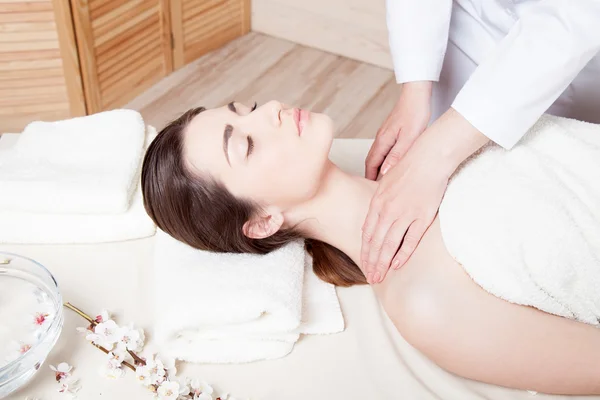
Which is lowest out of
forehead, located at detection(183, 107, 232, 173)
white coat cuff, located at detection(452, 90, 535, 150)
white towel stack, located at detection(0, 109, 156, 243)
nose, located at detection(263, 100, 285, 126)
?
white towel stack, located at detection(0, 109, 156, 243)

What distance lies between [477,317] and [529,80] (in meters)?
0.45

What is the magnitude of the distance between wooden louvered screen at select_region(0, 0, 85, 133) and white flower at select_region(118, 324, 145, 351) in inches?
62.6

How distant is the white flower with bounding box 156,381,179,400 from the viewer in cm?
114

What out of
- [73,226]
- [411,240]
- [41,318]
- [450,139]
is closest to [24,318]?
[41,318]

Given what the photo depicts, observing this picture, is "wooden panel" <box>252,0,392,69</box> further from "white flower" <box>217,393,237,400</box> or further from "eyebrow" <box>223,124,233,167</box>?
"white flower" <box>217,393,237,400</box>

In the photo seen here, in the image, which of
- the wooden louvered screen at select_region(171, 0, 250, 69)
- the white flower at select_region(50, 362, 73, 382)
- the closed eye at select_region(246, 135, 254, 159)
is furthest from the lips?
the wooden louvered screen at select_region(171, 0, 250, 69)

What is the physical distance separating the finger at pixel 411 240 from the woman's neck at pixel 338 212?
146mm

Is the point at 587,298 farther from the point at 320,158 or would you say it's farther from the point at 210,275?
the point at 210,275

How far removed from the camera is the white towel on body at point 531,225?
1175 millimetres

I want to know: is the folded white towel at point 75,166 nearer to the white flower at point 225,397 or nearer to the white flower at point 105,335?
the white flower at point 105,335

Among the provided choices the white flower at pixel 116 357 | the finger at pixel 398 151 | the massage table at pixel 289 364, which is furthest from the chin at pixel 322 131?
the white flower at pixel 116 357

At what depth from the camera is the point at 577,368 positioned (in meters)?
1.13

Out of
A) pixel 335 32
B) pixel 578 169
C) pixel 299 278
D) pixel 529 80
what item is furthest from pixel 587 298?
pixel 335 32

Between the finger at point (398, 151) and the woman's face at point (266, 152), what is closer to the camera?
the woman's face at point (266, 152)
